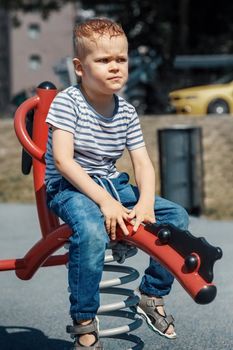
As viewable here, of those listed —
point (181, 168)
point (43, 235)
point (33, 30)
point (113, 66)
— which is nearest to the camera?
point (113, 66)

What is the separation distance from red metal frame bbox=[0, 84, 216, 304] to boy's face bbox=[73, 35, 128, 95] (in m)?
0.48

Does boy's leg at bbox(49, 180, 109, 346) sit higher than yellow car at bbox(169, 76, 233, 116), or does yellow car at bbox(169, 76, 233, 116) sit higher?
boy's leg at bbox(49, 180, 109, 346)

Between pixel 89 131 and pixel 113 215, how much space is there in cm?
40

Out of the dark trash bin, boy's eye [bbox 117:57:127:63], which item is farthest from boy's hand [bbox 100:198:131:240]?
the dark trash bin

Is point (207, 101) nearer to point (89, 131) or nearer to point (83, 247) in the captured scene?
point (89, 131)

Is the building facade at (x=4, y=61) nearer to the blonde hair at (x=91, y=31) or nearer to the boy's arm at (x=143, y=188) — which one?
the boy's arm at (x=143, y=188)

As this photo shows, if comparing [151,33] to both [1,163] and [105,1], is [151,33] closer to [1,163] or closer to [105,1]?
[105,1]

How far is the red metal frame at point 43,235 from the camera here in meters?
3.72

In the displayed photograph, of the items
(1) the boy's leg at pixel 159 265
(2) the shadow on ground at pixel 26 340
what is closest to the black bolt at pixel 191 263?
(1) the boy's leg at pixel 159 265

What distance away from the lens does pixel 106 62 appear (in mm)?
4008

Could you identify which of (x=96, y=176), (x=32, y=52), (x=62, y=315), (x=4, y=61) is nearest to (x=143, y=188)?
(x=96, y=176)

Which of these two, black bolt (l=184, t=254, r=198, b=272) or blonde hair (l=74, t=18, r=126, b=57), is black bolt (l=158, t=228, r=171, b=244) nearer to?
black bolt (l=184, t=254, r=198, b=272)

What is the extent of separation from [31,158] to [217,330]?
1329 mm

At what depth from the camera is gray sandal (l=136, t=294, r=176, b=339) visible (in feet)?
13.6
